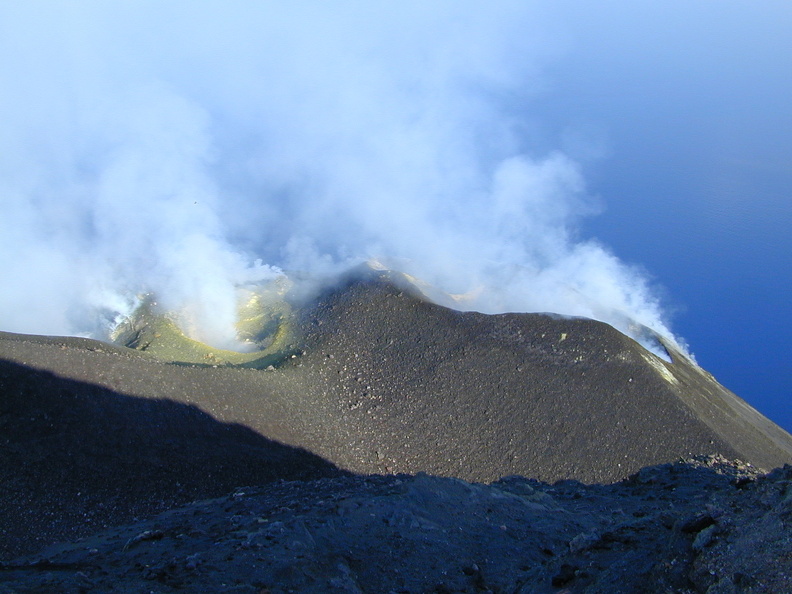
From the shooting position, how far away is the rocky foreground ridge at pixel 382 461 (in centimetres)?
695

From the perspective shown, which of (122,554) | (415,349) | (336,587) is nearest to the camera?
(336,587)

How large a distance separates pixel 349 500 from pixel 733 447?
9090 mm

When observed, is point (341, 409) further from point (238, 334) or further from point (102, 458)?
point (238, 334)

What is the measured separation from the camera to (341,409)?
1447 cm

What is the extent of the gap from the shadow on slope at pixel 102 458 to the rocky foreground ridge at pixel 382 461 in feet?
0.11

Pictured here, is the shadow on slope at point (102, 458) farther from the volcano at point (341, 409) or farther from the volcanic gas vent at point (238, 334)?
the volcanic gas vent at point (238, 334)

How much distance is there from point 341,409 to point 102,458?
4904 mm

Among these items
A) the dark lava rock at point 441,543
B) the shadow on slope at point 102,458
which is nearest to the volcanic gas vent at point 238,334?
the shadow on slope at point 102,458

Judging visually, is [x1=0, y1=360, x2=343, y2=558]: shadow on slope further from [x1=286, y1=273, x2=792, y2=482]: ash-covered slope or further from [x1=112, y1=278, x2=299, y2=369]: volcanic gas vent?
[x1=112, y1=278, x2=299, y2=369]: volcanic gas vent

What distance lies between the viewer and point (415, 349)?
15.9 metres

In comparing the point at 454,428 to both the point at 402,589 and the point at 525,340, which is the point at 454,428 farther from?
the point at 402,589

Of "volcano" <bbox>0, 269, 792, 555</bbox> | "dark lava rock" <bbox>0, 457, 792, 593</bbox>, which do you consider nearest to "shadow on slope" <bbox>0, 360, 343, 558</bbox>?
"volcano" <bbox>0, 269, 792, 555</bbox>

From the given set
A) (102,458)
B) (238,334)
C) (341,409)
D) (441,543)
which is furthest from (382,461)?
(238,334)

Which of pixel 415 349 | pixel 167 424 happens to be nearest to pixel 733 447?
pixel 415 349
